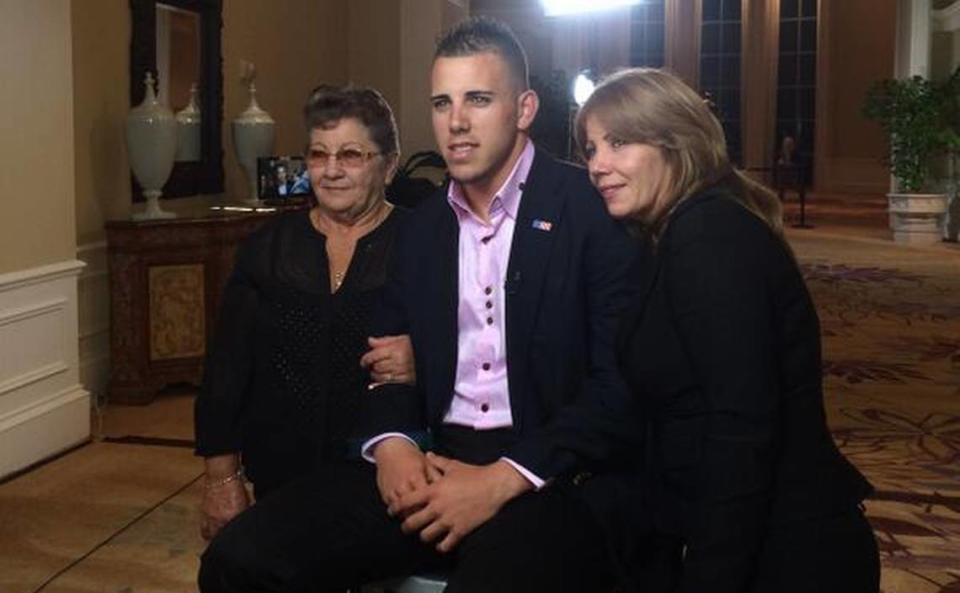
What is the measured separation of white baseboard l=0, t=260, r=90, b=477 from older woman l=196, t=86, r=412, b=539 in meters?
1.94

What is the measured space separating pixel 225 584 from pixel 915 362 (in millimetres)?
4911

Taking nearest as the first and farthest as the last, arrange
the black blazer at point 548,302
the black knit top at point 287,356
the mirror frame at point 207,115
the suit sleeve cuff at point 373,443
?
the black blazer at point 548,302
the suit sleeve cuff at point 373,443
the black knit top at point 287,356
the mirror frame at point 207,115

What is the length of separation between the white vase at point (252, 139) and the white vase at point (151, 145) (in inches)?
35.1

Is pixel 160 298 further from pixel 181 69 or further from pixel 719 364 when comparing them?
pixel 719 364

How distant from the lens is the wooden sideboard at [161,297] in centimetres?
491

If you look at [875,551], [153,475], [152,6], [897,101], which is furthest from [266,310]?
[897,101]

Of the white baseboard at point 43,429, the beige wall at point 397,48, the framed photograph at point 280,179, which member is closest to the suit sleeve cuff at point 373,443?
the white baseboard at point 43,429

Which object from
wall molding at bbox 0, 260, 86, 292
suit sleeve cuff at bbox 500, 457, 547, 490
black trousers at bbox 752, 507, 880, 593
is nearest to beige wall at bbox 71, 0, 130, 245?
wall molding at bbox 0, 260, 86, 292

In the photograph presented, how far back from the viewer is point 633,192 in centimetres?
177

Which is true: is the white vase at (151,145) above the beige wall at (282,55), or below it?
below

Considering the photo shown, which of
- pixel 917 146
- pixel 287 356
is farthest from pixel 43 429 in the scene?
pixel 917 146

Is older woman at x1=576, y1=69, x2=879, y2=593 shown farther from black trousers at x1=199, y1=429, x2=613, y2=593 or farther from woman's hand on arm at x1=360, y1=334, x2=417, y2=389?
woman's hand on arm at x1=360, y1=334, x2=417, y2=389

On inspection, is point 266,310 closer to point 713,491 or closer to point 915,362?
Result: point 713,491

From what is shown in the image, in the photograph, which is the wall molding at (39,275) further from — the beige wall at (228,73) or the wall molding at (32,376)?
the beige wall at (228,73)
